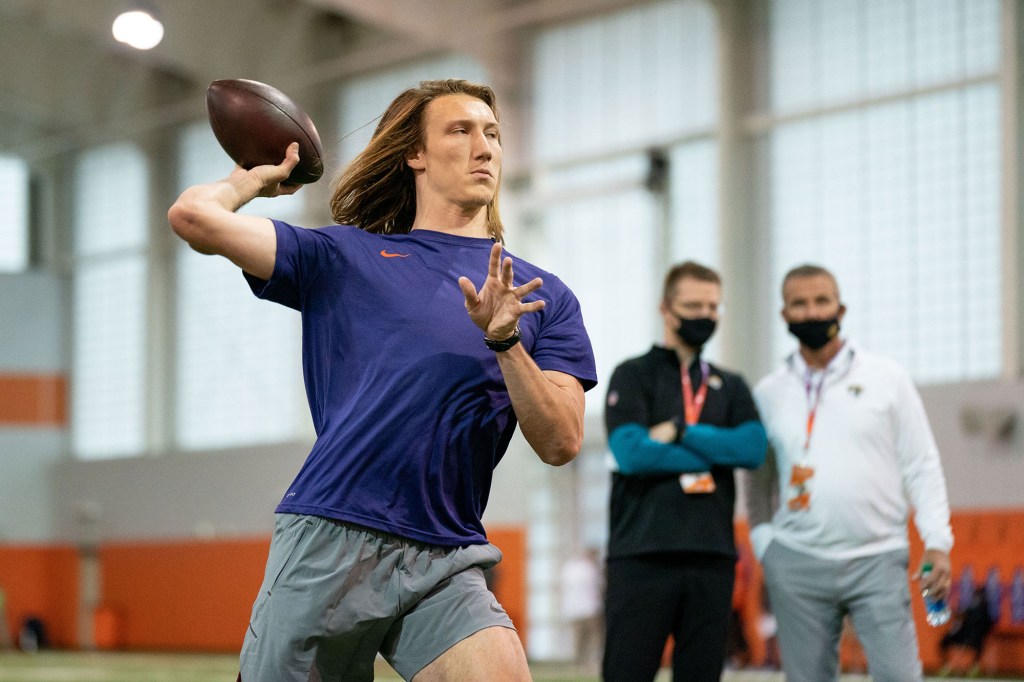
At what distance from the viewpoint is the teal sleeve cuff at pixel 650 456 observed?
16.3 ft

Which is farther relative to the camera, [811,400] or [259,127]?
[811,400]

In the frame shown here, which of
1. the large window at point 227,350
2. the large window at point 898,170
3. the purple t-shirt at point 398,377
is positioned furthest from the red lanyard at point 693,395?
the large window at point 227,350

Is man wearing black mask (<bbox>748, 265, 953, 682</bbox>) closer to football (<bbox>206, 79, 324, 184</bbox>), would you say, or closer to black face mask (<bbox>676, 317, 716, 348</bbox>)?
black face mask (<bbox>676, 317, 716, 348</bbox>)

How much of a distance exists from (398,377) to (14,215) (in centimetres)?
2284

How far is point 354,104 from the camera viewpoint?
1923cm

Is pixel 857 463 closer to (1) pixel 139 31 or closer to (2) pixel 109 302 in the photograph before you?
(1) pixel 139 31

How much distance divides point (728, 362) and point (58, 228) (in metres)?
13.7

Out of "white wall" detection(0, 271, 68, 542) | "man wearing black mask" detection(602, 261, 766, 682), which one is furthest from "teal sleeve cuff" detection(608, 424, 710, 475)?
"white wall" detection(0, 271, 68, 542)

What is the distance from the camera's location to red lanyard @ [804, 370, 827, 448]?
5320 mm

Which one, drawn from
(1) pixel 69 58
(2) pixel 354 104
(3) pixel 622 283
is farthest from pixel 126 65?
(3) pixel 622 283

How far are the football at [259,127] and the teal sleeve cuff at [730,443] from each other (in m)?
2.13

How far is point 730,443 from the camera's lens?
16.6 ft

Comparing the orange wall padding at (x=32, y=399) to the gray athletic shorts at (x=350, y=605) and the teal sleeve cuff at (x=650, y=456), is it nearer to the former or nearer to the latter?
the teal sleeve cuff at (x=650, y=456)

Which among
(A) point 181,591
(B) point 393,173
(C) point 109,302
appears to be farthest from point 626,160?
(B) point 393,173
